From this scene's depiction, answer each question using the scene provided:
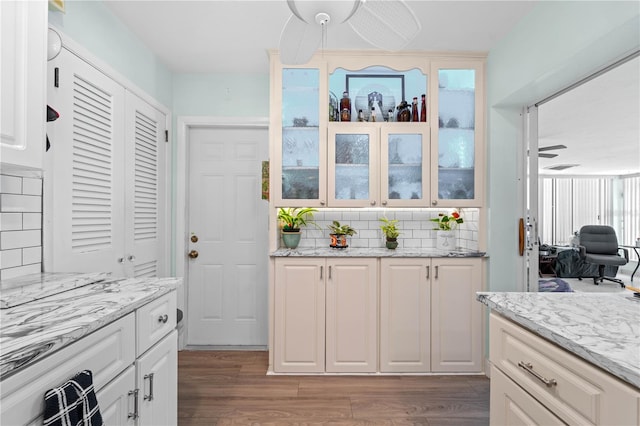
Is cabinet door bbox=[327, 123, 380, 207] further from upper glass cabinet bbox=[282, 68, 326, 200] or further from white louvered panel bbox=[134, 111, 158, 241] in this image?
white louvered panel bbox=[134, 111, 158, 241]

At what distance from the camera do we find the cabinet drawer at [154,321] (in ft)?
4.28

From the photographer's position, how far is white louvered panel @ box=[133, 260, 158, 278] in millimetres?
2433

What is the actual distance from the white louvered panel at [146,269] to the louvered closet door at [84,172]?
A: 7.3 inches

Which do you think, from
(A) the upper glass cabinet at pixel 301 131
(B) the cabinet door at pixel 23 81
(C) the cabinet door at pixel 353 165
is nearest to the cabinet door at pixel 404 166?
(C) the cabinet door at pixel 353 165

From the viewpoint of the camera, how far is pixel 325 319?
252 cm

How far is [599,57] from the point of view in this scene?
1.76 m

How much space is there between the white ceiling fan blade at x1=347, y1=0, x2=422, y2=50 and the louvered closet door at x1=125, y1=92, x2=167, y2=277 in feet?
6.09

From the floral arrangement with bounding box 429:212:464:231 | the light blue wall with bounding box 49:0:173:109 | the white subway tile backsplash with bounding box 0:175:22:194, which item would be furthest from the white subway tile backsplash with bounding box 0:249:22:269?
the floral arrangement with bounding box 429:212:464:231

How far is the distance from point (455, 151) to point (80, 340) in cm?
267

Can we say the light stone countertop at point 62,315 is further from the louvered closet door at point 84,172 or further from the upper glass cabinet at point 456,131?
the upper glass cabinet at point 456,131

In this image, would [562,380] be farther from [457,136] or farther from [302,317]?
[457,136]

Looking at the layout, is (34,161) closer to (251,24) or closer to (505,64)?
(251,24)

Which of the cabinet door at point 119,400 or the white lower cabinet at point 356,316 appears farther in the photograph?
the white lower cabinet at point 356,316

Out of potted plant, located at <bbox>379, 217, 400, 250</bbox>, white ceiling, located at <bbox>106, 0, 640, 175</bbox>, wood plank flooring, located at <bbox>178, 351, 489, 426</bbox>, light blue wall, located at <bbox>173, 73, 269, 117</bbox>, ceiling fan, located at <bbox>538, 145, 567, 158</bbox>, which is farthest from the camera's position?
light blue wall, located at <bbox>173, 73, 269, 117</bbox>
